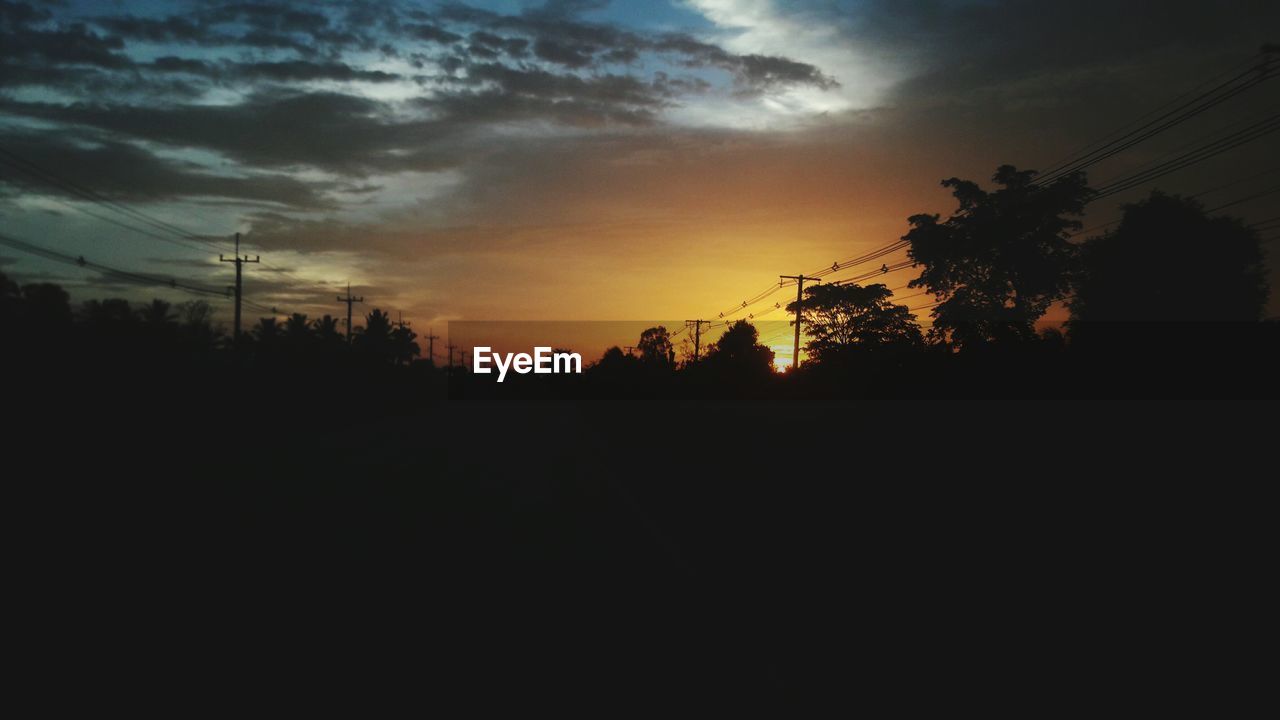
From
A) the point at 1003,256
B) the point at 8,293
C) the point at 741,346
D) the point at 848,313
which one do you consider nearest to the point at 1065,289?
the point at 1003,256

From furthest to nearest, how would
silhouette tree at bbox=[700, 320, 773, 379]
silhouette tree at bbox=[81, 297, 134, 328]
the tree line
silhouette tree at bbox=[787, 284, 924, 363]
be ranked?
silhouette tree at bbox=[700, 320, 773, 379] < silhouette tree at bbox=[787, 284, 924, 363] < the tree line < silhouette tree at bbox=[81, 297, 134, 328]

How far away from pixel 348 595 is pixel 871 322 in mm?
92657

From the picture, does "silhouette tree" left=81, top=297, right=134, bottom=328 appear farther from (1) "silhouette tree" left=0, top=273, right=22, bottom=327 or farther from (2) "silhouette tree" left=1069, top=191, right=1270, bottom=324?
(2) "silhouette tree" left=1069, top=191, right=1270, bottom=324

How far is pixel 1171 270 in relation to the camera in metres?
58.3

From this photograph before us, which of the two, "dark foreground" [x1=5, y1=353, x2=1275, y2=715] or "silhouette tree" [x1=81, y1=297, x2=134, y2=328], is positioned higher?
"silhouette tree" [x1=81, y1=297, x2=134, y2=328]

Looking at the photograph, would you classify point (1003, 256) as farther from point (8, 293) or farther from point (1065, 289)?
point (8, 293)

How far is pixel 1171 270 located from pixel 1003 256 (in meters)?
10.2

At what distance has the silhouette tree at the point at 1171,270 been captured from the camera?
57188 millimetres

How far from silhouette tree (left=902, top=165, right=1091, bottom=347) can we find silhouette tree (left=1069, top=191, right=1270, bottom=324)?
260 centimetres

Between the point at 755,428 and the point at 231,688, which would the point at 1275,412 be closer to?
the point at 755,428

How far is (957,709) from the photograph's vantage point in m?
5.00

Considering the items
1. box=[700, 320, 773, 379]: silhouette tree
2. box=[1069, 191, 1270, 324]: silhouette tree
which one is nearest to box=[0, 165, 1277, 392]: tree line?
box=[1069, 191, 1270, 324]: silhouette tree

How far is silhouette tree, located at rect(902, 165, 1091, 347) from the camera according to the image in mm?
60562

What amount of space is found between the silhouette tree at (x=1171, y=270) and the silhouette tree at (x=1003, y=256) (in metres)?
2.60
